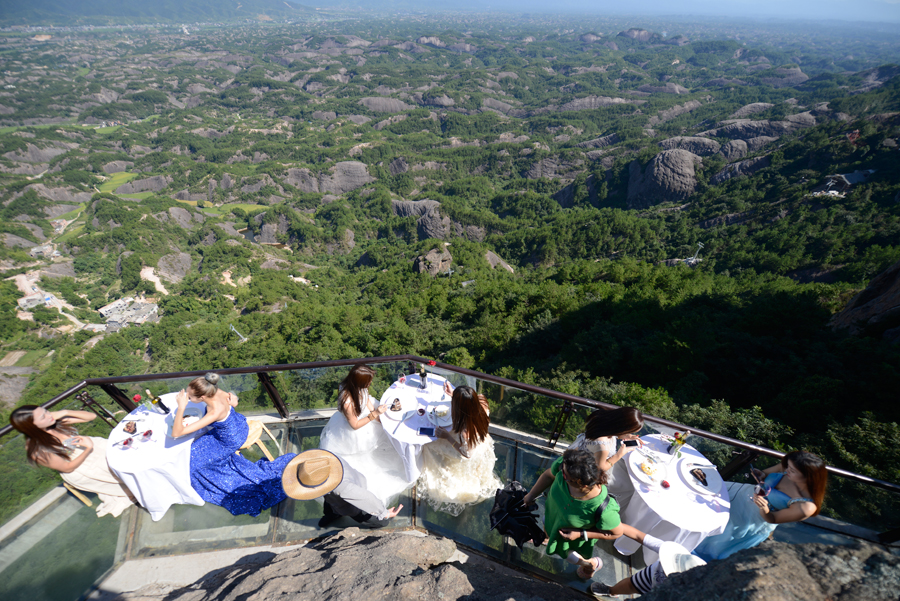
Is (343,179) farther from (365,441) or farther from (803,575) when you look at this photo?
(803,575)

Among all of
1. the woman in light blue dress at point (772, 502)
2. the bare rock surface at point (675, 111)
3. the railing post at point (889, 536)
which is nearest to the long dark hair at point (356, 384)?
the woman in light blue dress at point (772, 502)

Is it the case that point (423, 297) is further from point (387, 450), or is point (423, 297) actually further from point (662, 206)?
point (662, 206)

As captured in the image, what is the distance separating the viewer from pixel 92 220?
263 ft

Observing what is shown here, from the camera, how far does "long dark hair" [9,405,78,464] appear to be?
10.8 ft

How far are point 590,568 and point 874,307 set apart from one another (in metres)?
18.3

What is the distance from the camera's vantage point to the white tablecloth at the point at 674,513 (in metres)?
3.37

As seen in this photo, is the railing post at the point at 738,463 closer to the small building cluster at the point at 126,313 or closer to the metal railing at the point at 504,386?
the metal railing at the point at 504,386

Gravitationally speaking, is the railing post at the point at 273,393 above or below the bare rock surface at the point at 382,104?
below

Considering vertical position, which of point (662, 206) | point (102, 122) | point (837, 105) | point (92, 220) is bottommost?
point (92, 220)

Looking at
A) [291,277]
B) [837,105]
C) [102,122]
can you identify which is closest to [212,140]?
[102,122]

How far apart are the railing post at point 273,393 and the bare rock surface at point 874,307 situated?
746 inches

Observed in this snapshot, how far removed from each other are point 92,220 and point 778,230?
128 m

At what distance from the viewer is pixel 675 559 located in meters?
→ 3.04

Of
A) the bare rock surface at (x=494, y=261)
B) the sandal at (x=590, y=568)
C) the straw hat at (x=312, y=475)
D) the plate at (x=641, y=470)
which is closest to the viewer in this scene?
the sandal at (x=590, y=568)
